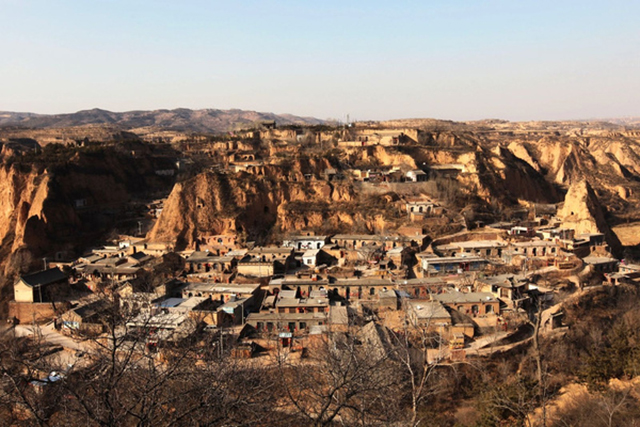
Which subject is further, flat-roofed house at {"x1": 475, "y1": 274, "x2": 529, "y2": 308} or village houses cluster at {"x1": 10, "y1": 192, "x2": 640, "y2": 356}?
flat-roofed house at {"x1": 475, "y1": 274, "x2": 529, "y2": 308}

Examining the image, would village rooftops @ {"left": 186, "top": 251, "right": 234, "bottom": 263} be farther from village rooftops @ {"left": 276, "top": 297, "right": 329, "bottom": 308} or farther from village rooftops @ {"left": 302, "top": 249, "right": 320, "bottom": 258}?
village rooftops @ {"left": 276, "top": 297, "right": 329, "bottom": 308}

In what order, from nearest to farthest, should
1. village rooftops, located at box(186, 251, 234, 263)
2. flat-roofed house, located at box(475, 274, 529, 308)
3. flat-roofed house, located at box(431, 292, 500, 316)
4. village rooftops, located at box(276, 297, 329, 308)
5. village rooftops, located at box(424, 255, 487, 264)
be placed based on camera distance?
flat-roofed house, located at box(431, 292, 500, 316) → village rooftops, located at box(276, 297, 329, 308) → flat-roofed house, located at box(475, 274, 529, 308) → village rooftops, located at box(424, 255, 487, 264) → village rooftops, located at box(186, 251, 234, 263)

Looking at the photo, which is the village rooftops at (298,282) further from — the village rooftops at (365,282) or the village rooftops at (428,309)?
the village rooftops at (428,309)

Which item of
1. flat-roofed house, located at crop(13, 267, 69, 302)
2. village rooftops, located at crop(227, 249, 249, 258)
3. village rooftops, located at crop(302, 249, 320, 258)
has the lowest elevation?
flat-roofed house, located at crop(13, 267, 69, 302)

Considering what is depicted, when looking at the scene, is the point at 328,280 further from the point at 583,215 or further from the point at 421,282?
the point at 583,215

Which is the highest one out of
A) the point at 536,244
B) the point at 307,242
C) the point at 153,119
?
the point at 153,119

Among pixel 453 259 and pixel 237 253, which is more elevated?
pixel 453 259

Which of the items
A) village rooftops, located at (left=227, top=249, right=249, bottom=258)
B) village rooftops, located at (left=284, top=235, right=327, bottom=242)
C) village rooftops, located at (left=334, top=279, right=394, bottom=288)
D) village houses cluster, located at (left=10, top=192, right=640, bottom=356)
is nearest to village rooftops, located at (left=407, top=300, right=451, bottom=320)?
village houses cluster, located at (left=10, top=192, right=640, bottom=356)

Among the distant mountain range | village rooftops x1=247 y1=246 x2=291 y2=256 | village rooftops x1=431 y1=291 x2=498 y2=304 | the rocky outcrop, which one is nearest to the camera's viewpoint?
village rooftops x1=431 y1=291 x2=498 y2=304

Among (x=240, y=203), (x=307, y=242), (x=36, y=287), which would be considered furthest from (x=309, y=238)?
(x=36, y=287)

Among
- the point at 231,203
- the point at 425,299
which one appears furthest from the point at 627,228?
the point at 231,203

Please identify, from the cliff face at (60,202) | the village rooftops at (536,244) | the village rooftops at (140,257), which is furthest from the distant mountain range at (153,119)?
the village rooftops at (536,244)
